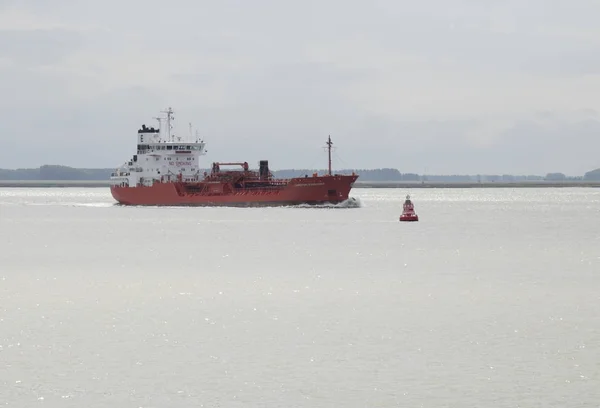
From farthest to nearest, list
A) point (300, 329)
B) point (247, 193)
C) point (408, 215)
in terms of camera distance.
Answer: point (247, 193) < point (408, 215) < point (300, 329)

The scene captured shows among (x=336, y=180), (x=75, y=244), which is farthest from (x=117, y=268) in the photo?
(x=336, y=180)

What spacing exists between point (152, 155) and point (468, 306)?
299ft

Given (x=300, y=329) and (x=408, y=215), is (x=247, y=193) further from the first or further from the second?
(x=300, y=329)

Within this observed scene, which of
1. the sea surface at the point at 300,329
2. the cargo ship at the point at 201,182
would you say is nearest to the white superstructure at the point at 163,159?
the cargo ship at the point at 201,182

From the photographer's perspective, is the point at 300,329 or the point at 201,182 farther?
the point at 201,182

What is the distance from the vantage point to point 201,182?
116 metres

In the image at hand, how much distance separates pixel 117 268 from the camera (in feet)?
147

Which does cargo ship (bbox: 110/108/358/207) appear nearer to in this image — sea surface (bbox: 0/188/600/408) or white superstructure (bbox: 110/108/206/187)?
white superstructure (bbox: 110/108/206/187)

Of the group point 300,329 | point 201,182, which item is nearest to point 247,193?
point 201,182

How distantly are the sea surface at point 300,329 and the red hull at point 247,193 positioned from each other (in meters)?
55.6

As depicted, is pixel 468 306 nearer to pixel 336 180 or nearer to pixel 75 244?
pixel 75 244

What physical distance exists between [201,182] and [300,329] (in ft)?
299

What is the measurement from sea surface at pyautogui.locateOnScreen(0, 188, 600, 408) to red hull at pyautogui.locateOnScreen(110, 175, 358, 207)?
5561 centimetres

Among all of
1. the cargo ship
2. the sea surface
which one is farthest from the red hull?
the sea surface
